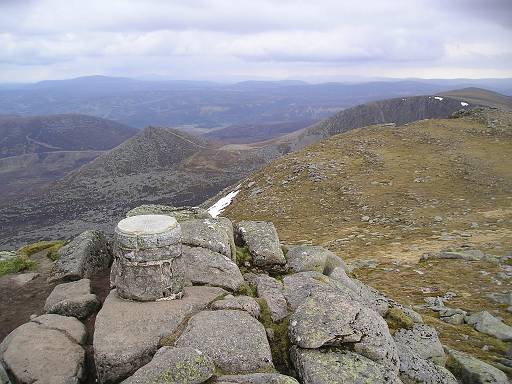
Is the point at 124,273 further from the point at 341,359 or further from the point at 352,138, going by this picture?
the point at 352,138

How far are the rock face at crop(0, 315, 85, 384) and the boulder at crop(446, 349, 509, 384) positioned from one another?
29.9 feet

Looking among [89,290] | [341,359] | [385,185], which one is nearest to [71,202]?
[385,185]

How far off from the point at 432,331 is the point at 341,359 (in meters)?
4.39

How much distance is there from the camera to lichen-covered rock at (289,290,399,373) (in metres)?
9.16

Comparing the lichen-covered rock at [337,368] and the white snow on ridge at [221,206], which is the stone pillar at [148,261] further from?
the white snow on ridge at [221,206]

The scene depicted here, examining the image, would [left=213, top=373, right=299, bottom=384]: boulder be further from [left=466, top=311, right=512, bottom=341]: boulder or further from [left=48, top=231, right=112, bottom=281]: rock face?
[left=466, top=311, right=512, bottom=341]: boulder

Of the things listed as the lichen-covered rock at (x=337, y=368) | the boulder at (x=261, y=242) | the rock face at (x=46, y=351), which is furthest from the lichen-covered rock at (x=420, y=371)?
the rock face at (x=46, y=351)

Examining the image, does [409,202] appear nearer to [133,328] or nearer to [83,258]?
[83,258]

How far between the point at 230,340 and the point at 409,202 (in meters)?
23.5

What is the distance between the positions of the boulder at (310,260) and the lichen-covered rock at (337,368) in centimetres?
512

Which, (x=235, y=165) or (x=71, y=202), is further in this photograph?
(x=235, y=165)

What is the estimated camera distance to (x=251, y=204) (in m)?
35.4

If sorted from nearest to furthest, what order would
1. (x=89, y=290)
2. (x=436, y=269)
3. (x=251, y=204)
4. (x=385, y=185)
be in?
(x=89, y=290)
(x=436, y=269)
(x=385, y=185)
(x=251, y=204)

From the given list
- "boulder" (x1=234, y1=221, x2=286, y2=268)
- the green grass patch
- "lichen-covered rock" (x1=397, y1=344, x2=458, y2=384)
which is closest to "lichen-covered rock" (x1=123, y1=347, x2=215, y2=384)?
"lichen-covered rock" (x1=397, y1=344, x2=458, y2=384)
